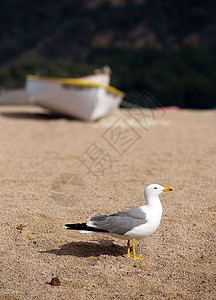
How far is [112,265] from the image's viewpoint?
2.78m

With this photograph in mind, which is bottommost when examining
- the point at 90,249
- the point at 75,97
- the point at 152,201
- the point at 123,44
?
the point at 90,249

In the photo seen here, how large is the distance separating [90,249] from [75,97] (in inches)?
282

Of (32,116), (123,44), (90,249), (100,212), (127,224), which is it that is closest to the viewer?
(127,224)

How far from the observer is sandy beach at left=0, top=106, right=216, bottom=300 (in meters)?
2.55

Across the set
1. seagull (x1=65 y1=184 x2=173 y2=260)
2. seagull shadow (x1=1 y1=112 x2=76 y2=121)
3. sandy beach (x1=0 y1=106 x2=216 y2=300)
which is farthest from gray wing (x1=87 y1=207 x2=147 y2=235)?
seagull shadow (x1=1 y1=112 x2=76 y2=121)

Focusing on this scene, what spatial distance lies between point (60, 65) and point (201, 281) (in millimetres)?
17968

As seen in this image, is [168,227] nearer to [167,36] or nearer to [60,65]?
[60,65]

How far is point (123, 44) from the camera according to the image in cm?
3388

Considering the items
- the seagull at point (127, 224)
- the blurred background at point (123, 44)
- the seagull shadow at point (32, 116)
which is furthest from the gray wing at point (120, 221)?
the blurred background at point (123, 44)

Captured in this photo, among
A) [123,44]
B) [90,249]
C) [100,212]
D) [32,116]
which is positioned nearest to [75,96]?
[32,116]

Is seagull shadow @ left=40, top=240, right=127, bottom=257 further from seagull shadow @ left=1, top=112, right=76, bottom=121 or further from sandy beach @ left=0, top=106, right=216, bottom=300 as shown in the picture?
seagull shadow @ left=1, top=112, right=76, bottom=121

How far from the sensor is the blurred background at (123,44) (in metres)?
18.7

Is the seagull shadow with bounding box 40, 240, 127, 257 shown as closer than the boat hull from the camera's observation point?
Yes

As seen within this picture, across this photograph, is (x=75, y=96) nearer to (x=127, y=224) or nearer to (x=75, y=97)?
(x=75, y=97)
